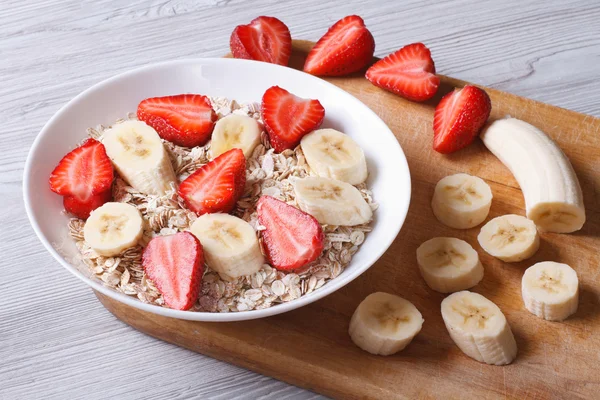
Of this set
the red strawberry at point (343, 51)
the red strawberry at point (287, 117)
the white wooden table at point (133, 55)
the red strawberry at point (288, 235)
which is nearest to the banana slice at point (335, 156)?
the red strawberry at point (287, 117)

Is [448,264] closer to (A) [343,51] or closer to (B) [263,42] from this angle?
(A) [343,51]

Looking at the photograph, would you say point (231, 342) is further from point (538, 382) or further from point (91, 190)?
point (538, 382)

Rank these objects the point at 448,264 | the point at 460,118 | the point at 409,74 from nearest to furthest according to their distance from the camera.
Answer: the point at 448,264
the point at 460,118
the point at 409,74

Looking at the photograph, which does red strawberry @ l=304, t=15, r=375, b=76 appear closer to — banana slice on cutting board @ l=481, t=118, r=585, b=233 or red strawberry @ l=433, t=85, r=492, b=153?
red strawberry @ l=433, t=85, r=492, b=153

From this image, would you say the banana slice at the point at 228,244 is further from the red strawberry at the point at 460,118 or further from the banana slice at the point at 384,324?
the red strawberry at the point at 460,118

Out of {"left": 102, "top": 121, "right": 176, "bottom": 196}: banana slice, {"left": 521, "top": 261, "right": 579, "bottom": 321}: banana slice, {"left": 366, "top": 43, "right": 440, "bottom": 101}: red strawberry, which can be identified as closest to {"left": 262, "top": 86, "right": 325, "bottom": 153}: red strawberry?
{"left": 102, "top": 121, "right": 176, "bottom": 196}: banana slice

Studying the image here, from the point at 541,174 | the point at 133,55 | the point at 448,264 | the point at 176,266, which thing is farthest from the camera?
the point at 133,55

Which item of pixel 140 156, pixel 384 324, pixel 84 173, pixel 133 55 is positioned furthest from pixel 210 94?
pixel 384 324

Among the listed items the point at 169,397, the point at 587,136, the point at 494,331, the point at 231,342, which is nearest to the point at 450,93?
the point at 587,136

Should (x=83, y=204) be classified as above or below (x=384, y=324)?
above
